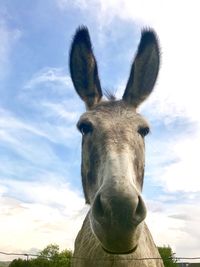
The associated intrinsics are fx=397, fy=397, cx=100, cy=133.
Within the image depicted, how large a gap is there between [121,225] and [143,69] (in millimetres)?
3226

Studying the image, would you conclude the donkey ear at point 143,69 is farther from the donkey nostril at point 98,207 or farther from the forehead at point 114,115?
the donkey nostril at point 98,207

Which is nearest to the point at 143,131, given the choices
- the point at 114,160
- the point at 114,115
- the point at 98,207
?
the point at 114,115

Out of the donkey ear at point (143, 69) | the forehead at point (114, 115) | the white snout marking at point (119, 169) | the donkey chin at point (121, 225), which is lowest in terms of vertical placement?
the donkey chin at point (121, 225)

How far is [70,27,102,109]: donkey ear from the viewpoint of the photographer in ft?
20.1

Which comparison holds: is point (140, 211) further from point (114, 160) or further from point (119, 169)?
point (114, 160)

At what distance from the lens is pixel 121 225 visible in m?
3.37

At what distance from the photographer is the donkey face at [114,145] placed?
340 cm

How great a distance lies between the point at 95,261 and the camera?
191 inches

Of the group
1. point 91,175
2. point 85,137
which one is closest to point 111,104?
point 85,137

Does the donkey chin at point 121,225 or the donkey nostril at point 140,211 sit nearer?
the donkey chin at point 121,225

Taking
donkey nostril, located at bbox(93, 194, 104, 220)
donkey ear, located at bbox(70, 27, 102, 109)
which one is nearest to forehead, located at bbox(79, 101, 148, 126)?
donkey ear, located at bbox(70, 27, 102, 109)

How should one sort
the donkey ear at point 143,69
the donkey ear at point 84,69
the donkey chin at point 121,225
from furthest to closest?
1. the donkey ear at point 84,69
2. the donkey ear at point 143,69
3. the donkey chin at point 121,225

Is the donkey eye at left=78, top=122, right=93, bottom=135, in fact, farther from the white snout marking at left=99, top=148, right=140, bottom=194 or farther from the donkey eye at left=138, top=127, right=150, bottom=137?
the white snout marking at left=99, top=148, right=140, bottom=194

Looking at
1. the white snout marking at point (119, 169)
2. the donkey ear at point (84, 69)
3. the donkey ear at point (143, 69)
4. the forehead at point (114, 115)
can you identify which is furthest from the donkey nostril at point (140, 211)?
the donkey ear at point (84, 69)
